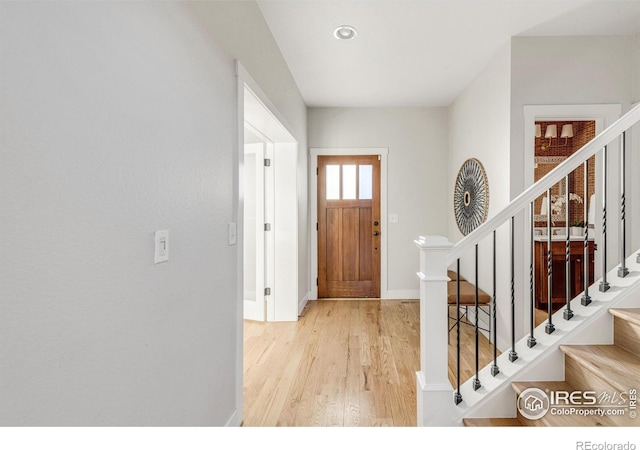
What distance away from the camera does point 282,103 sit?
3.07 metres

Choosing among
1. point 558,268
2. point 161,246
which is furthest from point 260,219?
point 558,268

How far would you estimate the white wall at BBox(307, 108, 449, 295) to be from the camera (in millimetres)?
4680

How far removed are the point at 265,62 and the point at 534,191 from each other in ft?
6.40

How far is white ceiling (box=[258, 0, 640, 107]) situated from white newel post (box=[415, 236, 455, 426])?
1803 millimetres

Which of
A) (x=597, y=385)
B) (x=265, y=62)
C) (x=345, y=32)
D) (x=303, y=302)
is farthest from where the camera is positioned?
(x=303, y=302)

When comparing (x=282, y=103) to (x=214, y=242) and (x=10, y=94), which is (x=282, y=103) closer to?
(x=214, y=242)

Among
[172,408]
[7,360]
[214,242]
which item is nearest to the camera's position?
[7,360]

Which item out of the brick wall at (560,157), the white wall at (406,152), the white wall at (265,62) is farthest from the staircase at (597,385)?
the brick wall at (560,157)

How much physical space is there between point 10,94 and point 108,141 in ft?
0.85

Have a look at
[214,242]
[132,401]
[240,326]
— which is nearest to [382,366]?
[240,326]

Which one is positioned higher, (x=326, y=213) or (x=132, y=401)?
(x=326, y=213)

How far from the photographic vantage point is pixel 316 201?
4.70m

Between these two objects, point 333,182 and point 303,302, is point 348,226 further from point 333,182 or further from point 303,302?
point 303,302

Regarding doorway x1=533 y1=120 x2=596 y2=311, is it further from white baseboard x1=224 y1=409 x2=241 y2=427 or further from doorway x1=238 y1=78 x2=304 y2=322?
white baseboard x1=224 y1=409 x2=241 y2=427
